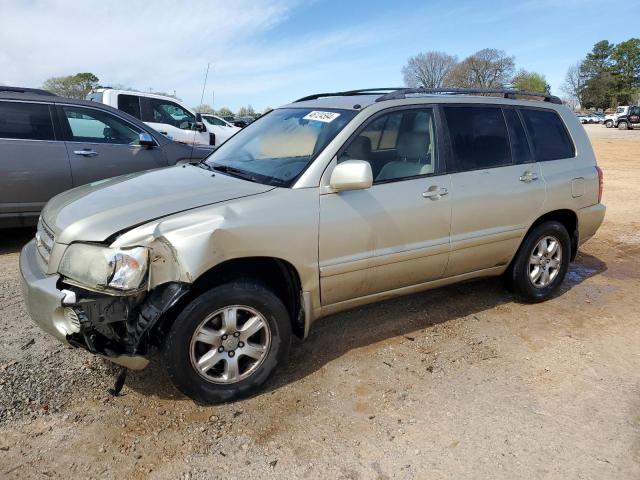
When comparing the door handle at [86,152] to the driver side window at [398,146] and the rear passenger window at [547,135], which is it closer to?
the driver side window at [398,146]

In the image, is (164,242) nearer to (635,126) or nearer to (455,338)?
(455,338)

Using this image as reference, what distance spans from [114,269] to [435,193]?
86.3 inches

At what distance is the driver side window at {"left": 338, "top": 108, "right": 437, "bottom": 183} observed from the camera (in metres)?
3.42

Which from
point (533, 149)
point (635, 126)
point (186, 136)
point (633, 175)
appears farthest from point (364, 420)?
point (635, 126)

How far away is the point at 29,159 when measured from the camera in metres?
5.62

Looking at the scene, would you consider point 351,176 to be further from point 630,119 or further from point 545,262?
point 630,119

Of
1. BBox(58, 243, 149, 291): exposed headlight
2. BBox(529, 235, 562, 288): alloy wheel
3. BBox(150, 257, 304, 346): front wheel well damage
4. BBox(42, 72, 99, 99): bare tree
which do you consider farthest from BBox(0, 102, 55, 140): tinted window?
BBox(42, 72, 99, 99): bare tree

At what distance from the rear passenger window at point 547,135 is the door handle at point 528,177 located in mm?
200

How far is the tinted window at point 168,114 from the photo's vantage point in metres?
11.3

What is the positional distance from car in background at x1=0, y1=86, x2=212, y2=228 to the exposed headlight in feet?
12.0

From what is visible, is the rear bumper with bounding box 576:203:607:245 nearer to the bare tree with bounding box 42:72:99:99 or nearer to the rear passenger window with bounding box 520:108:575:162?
the rear passenger window with bounding box 520:108:575:162

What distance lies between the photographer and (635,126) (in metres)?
47.2

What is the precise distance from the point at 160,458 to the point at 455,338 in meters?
2.29

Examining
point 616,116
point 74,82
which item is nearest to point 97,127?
point 616,116
